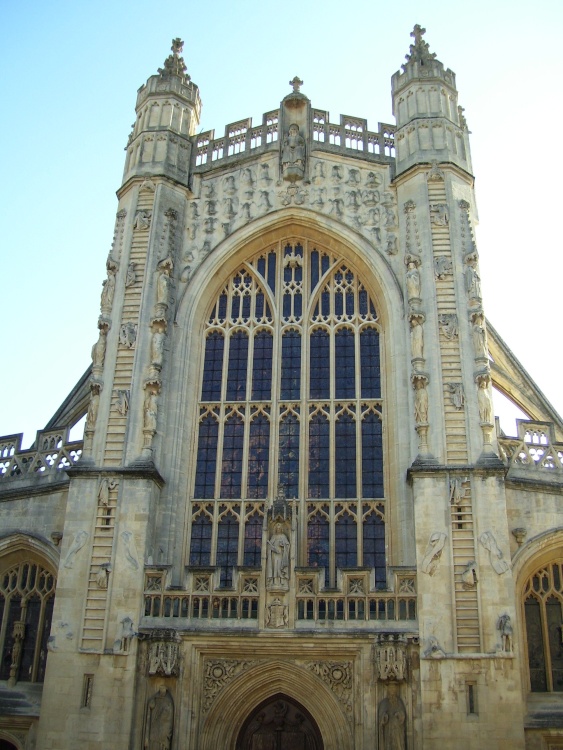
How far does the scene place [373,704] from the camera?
13961 mm

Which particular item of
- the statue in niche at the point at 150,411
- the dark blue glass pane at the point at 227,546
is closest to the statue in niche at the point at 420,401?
the dark blue glass pane at the point at 227,546

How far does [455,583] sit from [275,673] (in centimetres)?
354

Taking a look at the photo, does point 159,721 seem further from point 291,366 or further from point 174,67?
point 174,67

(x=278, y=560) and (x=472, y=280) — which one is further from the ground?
(x=472, y=280)

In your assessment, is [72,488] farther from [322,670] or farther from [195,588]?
[322,670]

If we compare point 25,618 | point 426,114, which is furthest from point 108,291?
point 426,114

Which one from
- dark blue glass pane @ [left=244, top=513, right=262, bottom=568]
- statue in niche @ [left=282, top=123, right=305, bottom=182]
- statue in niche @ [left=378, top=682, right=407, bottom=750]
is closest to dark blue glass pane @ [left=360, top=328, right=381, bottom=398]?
dark blue glass pane @ [left=244, top=513, right=262, bottom=568]

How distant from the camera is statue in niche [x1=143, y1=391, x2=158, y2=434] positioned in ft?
54.7

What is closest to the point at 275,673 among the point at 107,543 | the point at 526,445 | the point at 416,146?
the point at 107,543

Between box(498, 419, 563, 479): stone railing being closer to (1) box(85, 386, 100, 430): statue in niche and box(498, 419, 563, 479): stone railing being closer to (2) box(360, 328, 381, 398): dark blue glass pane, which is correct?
(2) box(360, 328, 381, 398): dark blue glass pane

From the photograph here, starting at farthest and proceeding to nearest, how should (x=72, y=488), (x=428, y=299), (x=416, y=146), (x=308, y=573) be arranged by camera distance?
1. (x=416, y=146)
2. (x=428, y=299)
3. (x=72, y=488)
4. (x=308, y=573)

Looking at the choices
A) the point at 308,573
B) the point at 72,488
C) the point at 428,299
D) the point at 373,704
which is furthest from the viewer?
the point at 428,299

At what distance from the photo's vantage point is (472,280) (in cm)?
1736

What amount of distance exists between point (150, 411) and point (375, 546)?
5.29 metres
